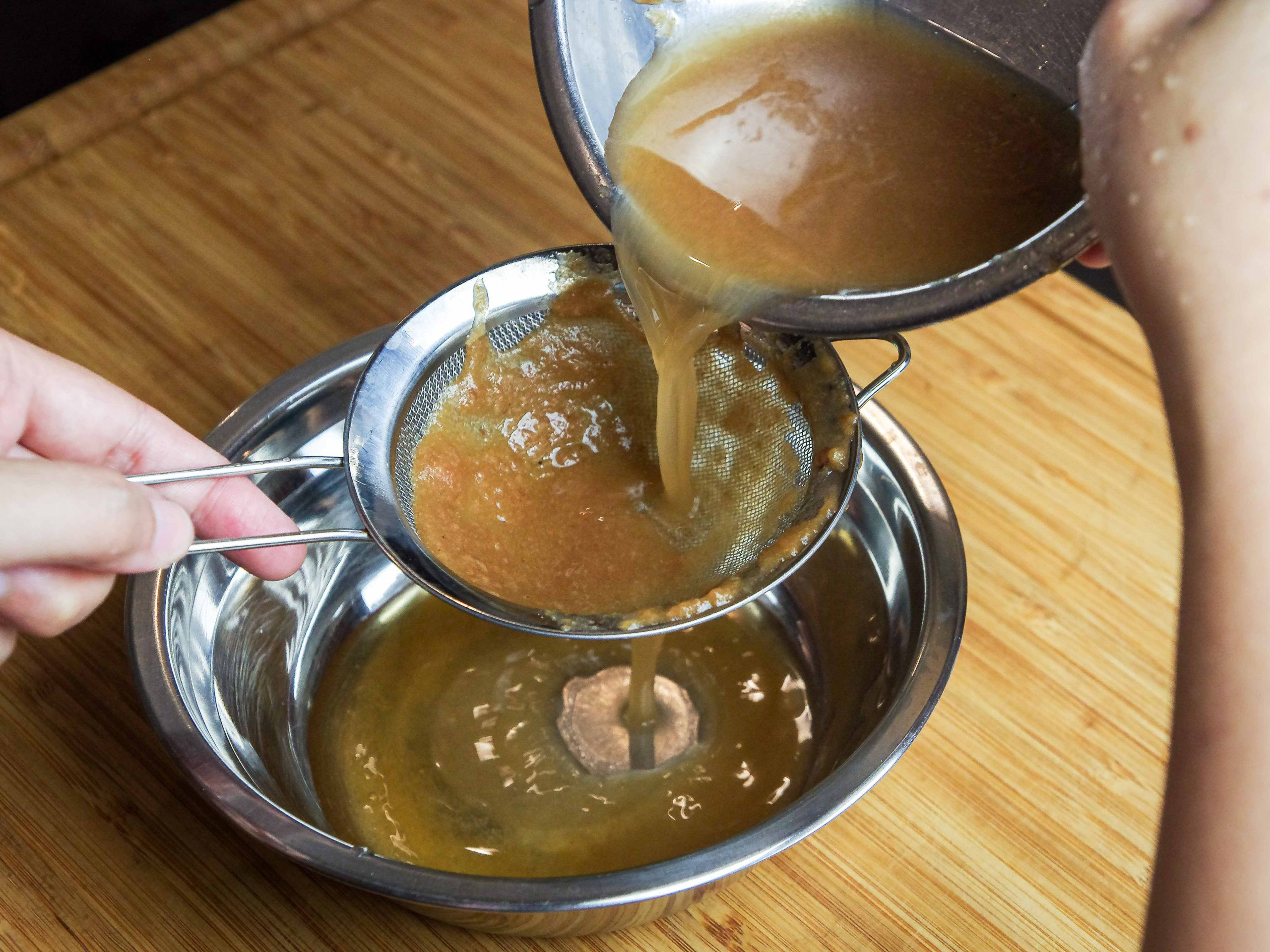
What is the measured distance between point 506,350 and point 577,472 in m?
0.15

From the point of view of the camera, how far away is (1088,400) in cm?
131

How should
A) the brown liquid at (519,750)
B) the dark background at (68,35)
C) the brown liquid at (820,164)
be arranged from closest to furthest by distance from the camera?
the brown liquid at (820,164)
the brown liquid at (519,750)
the dark background at (68,35)

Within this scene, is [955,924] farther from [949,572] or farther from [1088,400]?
[1088,400]

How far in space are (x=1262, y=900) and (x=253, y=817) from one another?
0.62 metres

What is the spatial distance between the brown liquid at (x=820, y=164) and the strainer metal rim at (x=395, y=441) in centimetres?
17

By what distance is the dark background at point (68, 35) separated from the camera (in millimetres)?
1882

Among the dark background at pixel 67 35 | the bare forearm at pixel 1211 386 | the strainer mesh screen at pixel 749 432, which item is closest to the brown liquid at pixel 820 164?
the strainer mesh screen at pixel 749 432

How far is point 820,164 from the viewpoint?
914 mm

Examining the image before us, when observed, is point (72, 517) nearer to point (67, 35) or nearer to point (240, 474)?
point (240, 474)

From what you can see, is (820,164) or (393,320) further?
(393,320)

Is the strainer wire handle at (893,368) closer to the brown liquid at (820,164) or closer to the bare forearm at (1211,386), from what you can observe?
the brown liquid at (820,164)

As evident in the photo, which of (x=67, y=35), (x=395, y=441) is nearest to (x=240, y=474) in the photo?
(x=395, y=441)

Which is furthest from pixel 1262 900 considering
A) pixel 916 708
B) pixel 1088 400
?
pixel 1088 400

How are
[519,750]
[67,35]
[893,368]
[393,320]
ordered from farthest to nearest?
[67,35] → [393,320] → [519,750] → [893,368]
